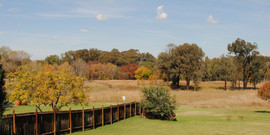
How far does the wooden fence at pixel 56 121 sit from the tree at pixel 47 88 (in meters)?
1.91

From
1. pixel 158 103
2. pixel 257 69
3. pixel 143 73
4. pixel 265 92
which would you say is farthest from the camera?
pixel 143 73

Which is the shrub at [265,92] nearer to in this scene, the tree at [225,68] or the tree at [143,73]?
the tree at [225,68]

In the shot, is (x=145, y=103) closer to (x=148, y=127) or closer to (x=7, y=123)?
(x=148, y=127)

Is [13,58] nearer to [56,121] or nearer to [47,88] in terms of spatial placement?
[47,88]

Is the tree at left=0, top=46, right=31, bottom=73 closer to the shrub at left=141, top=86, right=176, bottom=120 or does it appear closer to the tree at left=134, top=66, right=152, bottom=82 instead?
the tree at left=134, top=66, right=152, bottom=82

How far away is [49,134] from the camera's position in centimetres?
1747

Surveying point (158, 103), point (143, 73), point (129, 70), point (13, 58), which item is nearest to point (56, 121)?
point (158, 103)

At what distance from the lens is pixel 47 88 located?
71.3 ft

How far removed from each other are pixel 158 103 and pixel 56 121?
1315 centimetres

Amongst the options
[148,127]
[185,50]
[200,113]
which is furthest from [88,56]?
[148,127]

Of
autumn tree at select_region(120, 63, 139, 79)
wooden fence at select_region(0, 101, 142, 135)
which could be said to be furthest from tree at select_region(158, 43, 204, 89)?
wooden fence at select_region(0, 101, 142, 135)

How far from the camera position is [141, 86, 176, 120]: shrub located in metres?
28.3

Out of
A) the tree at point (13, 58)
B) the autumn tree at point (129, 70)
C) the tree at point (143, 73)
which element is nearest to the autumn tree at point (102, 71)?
the autumn tree at point (129, 70)

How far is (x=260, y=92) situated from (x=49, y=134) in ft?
93.3
